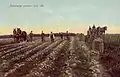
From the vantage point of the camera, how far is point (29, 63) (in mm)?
10219

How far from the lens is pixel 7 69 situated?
32.1ft

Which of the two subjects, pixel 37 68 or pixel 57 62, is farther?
pixel 57 62

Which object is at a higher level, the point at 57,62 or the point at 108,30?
the point at 108,30

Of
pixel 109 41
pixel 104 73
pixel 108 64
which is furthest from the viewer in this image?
pixel 109 41

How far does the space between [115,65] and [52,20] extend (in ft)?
5.80

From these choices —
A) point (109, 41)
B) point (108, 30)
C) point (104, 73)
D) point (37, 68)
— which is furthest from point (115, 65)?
point (109, 41)

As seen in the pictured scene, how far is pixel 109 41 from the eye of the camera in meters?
14.4

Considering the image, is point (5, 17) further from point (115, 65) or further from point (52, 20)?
point (115, 65)

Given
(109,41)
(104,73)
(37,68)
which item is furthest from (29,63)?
(109,41)

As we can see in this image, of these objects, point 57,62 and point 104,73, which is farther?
point 57,62

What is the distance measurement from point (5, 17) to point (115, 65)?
2.73 meters

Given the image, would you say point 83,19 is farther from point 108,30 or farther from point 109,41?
point 109,41

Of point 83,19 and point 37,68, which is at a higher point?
point 83,19

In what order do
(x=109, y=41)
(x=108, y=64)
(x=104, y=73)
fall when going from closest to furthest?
1. (x=104, y=73)
2. (x=108, y=64)
3. (x=109, y=41)
